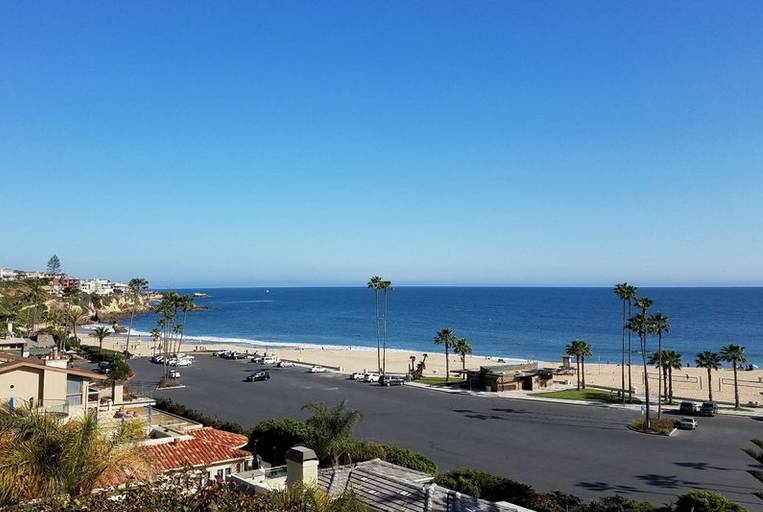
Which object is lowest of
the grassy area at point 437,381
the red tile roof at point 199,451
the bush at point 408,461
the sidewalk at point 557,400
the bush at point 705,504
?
the grassy area at point 437,381

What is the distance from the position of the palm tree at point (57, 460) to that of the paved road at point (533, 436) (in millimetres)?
19781

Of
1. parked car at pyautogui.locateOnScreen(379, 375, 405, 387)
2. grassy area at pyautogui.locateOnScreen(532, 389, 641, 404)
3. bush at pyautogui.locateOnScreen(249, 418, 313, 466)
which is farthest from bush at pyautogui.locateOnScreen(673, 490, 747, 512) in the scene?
parked car at pyautogui.locateOnScreen(379, 375, 405, 387)

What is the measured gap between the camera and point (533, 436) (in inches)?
1373

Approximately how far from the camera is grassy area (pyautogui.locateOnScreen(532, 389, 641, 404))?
48.3 m

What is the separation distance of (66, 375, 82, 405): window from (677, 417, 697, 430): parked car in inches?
1371

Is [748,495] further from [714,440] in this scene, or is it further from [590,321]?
[590,321]

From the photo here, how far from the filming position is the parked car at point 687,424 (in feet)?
125

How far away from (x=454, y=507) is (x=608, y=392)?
44.5 metres

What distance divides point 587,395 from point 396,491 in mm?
40098

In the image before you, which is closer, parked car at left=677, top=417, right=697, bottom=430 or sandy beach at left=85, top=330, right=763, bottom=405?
parked car at left=677, top=417, right=697, bottom=430

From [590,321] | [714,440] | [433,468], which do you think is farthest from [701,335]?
[433,468]

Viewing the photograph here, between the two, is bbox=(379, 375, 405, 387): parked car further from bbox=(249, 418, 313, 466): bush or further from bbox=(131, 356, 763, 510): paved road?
bbox=(249, 418, 313, 466): bush

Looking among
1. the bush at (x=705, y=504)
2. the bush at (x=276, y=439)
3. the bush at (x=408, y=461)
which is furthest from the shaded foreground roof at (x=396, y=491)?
the bush at (x=276, y=439)

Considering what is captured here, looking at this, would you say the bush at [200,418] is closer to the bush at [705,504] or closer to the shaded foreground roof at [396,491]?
the shaded foreground roof at [396,491]
